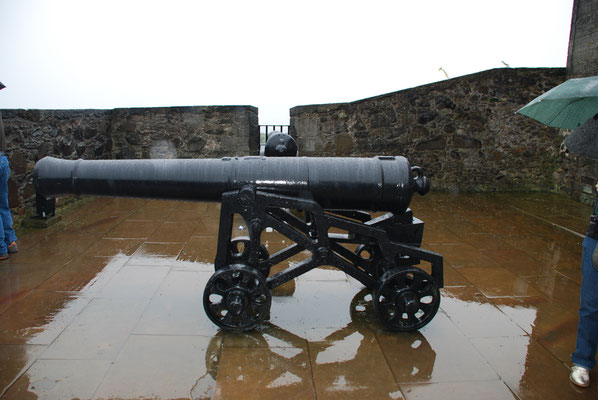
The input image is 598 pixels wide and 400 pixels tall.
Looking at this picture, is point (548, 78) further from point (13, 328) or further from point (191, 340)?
point (13, 328)

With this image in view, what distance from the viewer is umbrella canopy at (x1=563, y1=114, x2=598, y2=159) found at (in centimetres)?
244

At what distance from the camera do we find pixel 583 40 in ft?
22.5

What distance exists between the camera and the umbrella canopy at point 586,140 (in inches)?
96.0

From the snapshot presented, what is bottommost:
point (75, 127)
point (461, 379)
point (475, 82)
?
point (461, 379)

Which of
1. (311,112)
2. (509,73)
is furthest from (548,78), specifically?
(311,112)

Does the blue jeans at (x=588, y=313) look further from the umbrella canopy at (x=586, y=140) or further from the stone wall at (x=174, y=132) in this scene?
the stone wall at (x=174, y=132)

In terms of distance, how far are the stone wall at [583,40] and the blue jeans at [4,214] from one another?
7966 millimetres

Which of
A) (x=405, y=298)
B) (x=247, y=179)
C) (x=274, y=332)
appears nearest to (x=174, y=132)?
(x=247, y=179)

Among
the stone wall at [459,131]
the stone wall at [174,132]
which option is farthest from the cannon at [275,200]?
the stone wall at [459,131]

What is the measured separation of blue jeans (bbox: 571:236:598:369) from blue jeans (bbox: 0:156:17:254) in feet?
15.6

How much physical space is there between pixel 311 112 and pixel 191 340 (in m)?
5.66

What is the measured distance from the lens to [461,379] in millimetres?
2492

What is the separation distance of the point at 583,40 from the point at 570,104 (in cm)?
569

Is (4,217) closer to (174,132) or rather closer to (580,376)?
(174,132)
